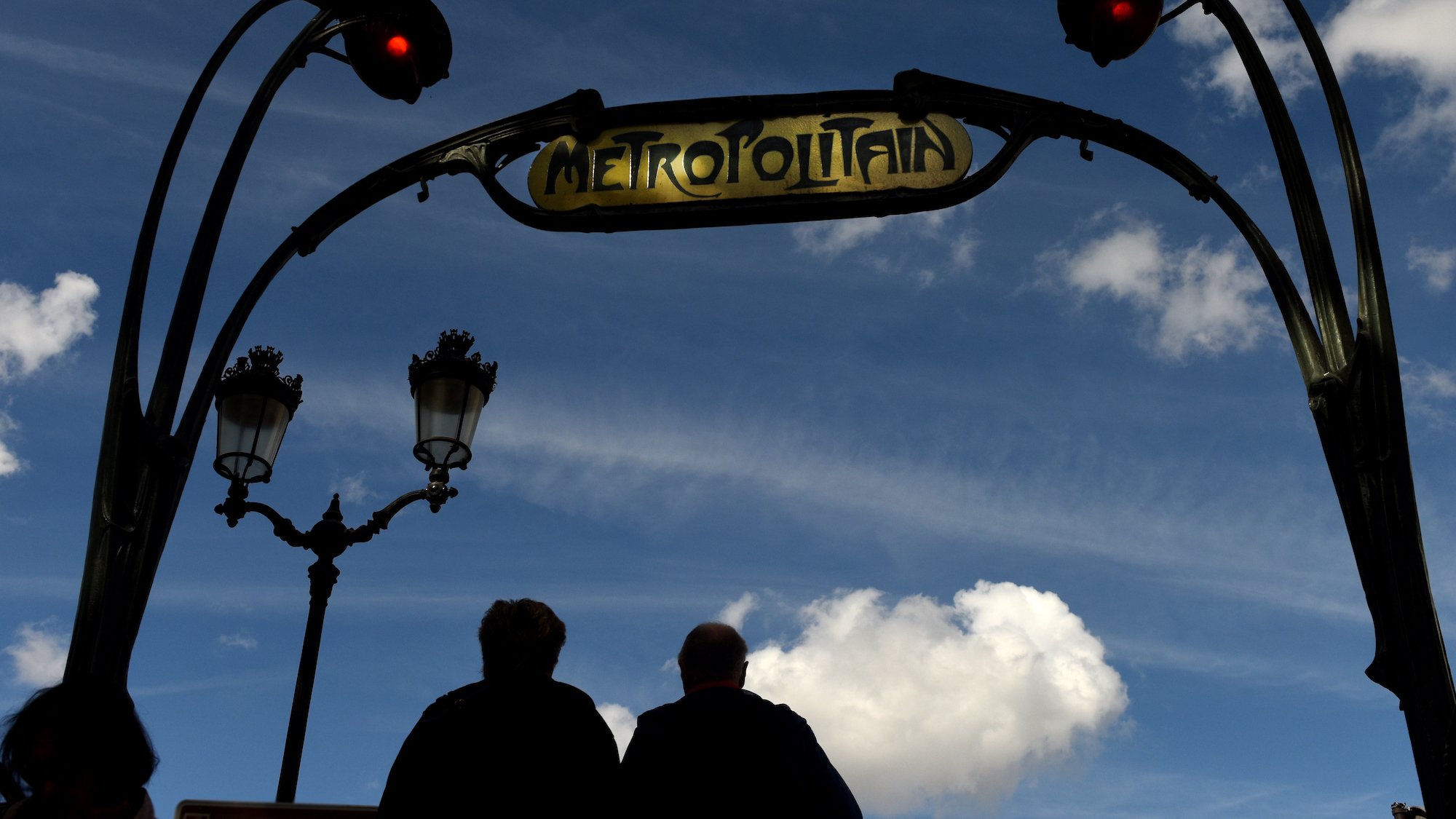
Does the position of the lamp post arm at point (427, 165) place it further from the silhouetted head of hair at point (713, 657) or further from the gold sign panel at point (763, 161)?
the silhouetted head of hair at point (713, 657)

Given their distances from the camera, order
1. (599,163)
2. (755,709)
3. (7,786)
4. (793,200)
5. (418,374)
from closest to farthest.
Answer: (7,786) < (755,709) < (793,200) < (599,163) < (418,374)

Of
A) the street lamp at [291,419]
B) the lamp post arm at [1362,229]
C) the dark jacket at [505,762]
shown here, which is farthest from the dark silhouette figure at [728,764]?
the street lamp at [291,419]

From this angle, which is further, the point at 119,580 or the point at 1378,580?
the point at 119,580

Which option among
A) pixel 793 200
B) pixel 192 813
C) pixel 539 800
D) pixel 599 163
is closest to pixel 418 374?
pixel 599 163

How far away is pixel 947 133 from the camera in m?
6.06

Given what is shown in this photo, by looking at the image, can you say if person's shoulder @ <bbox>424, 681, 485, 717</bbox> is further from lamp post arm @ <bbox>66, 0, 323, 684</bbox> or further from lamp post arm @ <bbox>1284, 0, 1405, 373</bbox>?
lamp post arm @ <bbox>1284, 0, 1405, 373</bbox>

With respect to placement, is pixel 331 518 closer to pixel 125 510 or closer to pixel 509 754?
pixel 125 510

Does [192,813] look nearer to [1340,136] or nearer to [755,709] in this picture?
[755,709]

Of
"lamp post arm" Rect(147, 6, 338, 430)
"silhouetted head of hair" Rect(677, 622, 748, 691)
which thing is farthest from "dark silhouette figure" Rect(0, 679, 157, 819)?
"lamp post arm" Rect(147, 6, 338, 430)

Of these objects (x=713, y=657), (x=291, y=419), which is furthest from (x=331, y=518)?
(x=713, y=657)

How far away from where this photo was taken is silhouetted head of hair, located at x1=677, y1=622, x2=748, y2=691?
393 cm

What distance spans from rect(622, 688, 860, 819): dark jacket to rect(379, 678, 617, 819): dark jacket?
0.71ft

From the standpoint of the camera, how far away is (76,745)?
9.48 ft

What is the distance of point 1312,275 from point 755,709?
8.73 ft
